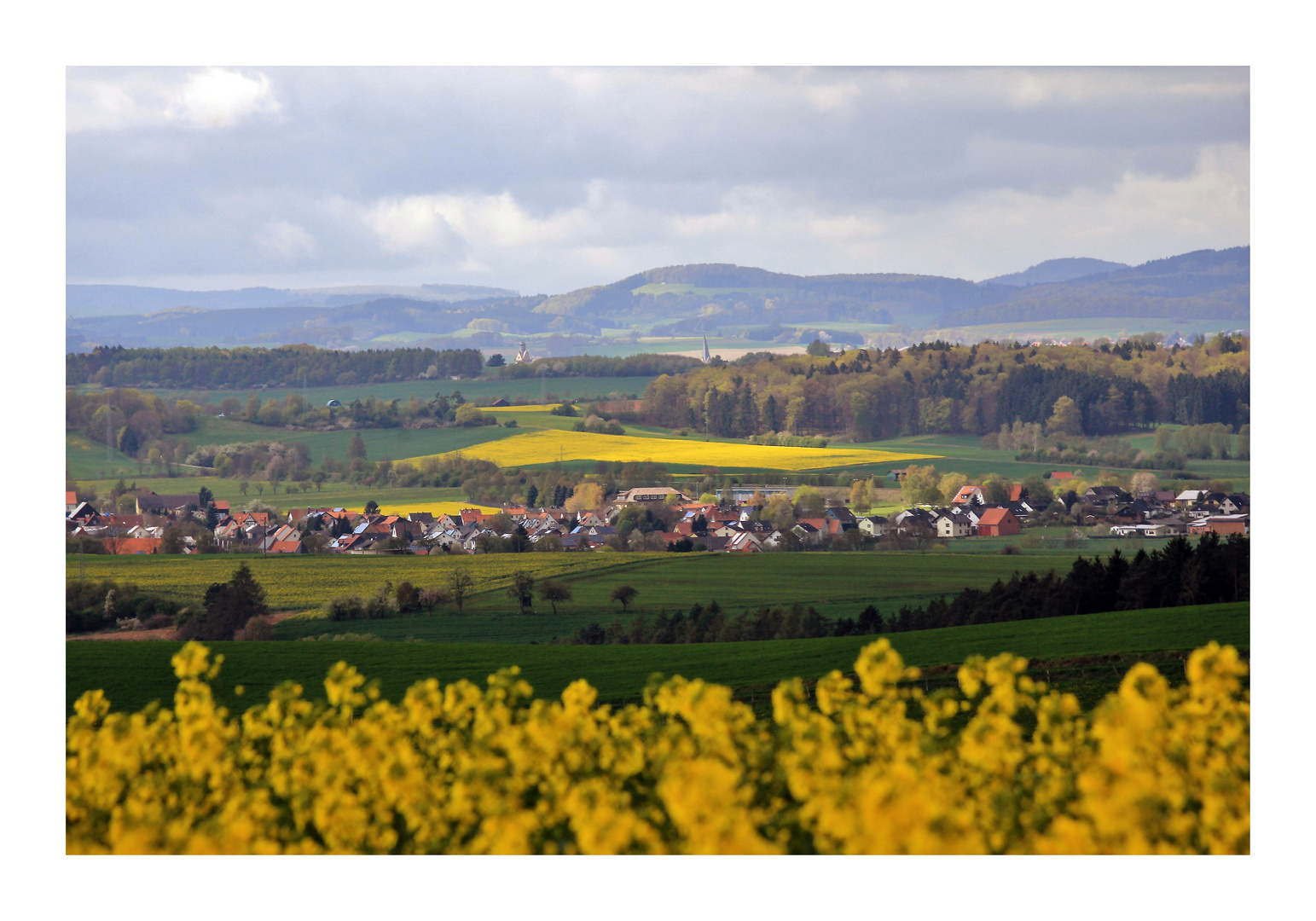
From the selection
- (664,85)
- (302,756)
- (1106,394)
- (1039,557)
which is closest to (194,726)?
(302,756)

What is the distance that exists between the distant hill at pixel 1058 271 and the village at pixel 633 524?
2.50 meters

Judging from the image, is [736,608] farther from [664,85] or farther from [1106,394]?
[664,85]

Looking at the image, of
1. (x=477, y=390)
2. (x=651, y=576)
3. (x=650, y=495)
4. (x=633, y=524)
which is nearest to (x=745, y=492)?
(x=650, y=495)

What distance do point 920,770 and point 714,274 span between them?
724 cm

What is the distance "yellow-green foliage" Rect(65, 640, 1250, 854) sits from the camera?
475 cm

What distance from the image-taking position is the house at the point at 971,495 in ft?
41.3

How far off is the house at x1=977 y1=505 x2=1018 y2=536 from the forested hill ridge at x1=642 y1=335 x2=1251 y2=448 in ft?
3.11

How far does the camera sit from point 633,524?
1312cm

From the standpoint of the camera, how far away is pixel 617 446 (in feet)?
46.9

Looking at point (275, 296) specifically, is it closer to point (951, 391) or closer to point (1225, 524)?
point (951, 391)

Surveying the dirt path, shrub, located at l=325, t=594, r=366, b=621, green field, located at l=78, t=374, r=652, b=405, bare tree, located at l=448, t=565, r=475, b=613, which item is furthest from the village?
green field, located at l=78, t=374, r=652, b=405

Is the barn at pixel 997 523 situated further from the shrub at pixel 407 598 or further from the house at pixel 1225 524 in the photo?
the shrub at pixel 407 598

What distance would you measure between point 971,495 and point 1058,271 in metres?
2.98

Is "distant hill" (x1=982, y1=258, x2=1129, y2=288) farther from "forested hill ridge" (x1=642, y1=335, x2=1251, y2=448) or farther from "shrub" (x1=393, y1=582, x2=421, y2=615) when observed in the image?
"shrub" (x1=393, y1=582, x2=421, y2=615)
